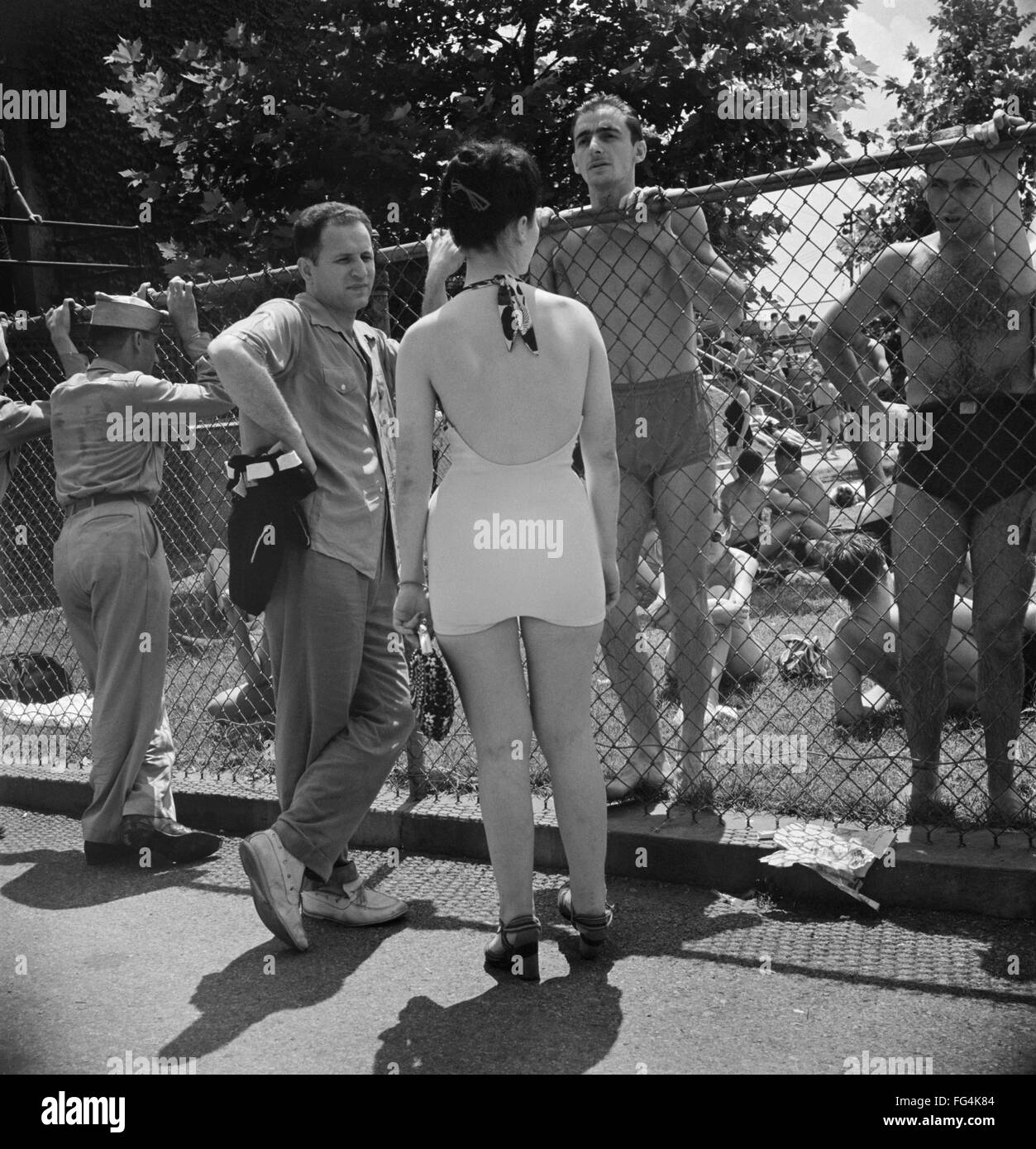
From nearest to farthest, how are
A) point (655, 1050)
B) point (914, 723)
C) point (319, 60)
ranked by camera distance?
1. point (655, 1050)
2. point (914, 723)
3. point (319, 60)

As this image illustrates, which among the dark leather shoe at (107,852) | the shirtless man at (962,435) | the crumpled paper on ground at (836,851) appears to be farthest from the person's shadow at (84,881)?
the shirtless man at (962,435)

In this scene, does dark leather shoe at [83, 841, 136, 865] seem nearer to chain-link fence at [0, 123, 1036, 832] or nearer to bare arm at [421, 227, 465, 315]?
chain-link fence at [0, 123, 1036, 832]

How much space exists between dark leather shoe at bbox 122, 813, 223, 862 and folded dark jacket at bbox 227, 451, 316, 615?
1.34 metres

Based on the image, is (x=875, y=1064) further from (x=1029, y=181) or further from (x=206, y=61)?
(x=206, y=61)

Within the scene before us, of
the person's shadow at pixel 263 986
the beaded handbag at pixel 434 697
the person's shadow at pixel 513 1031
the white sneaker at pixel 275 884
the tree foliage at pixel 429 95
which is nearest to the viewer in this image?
the person's shadow at pixel 513 1031

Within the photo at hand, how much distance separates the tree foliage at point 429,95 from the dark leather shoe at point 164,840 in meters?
8.68

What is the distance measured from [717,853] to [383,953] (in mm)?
1123

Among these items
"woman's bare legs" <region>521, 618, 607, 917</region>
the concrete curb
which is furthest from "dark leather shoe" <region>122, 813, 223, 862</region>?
"woman's bare legs" <region>521, 618, 607, 917</region>

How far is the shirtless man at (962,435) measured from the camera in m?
3.94

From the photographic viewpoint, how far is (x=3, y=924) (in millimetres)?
4129

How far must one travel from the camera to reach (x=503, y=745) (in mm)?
3404

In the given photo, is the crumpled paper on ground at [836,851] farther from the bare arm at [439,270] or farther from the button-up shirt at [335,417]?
the bare arm at [439,270]

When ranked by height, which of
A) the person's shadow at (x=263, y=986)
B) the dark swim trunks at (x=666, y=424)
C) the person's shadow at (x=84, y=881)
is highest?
the dark swim trunks at (x=666, y=424)

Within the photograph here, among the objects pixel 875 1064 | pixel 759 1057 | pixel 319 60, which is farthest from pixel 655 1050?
pixel 319 60
